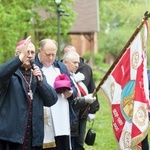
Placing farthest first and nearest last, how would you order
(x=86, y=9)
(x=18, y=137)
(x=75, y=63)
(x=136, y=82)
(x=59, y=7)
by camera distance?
(x=86, y=9) < (x=59, y=7) < (x=75, y=63) < (x=136, y=82) < (x=18, y=137)

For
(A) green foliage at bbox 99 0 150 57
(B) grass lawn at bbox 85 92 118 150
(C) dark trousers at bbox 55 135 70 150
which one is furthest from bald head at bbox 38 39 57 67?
(A) green foliage at bbox 99 0 150 57

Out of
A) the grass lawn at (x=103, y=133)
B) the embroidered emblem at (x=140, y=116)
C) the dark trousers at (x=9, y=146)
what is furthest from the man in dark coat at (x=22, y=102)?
the grass lawn at (x=103, y=133)

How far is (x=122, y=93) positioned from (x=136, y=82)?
28 cm

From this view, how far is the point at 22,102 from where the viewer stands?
13.3ft

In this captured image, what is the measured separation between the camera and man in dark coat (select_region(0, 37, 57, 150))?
3.97 metres

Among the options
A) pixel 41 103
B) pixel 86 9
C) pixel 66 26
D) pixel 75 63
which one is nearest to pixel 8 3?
pixel 66 26

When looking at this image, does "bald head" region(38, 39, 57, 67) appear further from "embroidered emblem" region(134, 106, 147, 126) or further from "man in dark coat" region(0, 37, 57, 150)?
"embroidered emblem" region(134, 106, 147, 126)

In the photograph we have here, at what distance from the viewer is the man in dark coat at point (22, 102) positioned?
156 inches

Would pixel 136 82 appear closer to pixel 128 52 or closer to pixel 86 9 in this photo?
pixel 128 52

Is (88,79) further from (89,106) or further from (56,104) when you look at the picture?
(56,104)

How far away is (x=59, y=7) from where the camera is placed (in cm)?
1445

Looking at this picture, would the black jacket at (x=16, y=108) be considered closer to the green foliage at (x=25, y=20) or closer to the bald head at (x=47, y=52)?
the bald head at (x=47, y=52)

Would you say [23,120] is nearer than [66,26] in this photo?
Yes

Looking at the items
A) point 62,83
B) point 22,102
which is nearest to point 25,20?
point 62,83
